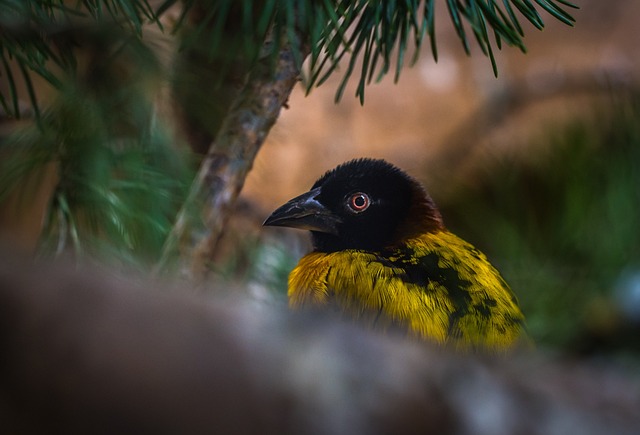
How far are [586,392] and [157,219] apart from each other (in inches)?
19.0

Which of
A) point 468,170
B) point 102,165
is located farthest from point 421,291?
point 468,170

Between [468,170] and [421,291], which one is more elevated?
[468,170]

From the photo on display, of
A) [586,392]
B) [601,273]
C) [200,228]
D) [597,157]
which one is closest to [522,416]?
[586,392]

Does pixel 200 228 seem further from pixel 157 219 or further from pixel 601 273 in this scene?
pixel 601 273

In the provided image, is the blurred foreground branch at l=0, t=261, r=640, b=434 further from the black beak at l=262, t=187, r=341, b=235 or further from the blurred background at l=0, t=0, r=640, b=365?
the black beak at l=262, t=187, r=341, b=235

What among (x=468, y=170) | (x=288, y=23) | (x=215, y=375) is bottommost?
(x=215, y=375)

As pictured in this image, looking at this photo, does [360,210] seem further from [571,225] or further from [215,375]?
[571,225]

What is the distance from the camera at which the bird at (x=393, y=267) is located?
0.55 m

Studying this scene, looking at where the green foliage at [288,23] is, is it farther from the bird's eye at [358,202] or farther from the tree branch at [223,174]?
the bird's eye at [358,202]

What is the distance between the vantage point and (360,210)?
670 millimetres

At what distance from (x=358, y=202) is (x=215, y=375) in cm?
52

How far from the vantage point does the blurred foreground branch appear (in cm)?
15

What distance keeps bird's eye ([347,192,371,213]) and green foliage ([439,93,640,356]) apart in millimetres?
463

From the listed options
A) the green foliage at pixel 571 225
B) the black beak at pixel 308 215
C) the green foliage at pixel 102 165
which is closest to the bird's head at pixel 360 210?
the black beak at pixel 308 215
